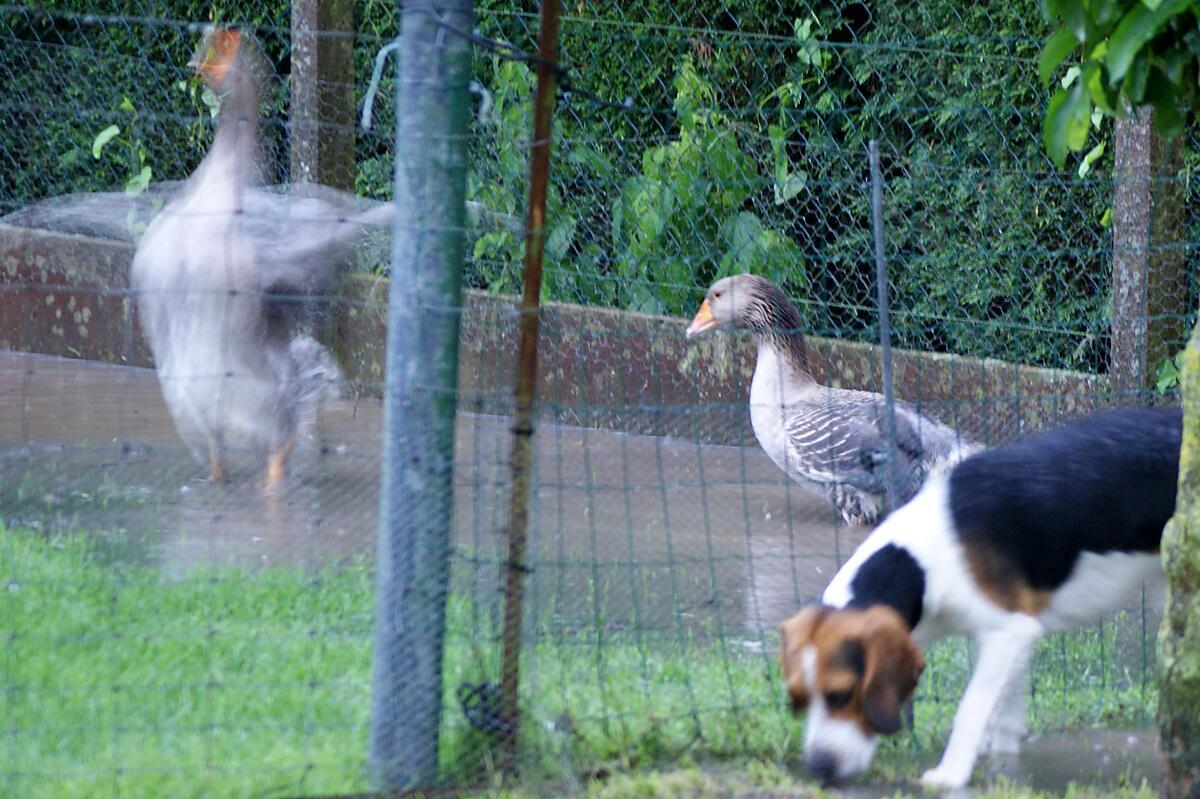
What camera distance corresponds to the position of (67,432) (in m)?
7.83

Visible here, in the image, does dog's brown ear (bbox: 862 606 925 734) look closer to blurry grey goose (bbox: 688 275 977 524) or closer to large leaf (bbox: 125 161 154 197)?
blurry grey goose (bbox: 688 275 977 524)

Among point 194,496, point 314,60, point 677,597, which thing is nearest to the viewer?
point 677,597

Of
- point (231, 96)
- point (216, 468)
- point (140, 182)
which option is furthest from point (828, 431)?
point (140, 182)

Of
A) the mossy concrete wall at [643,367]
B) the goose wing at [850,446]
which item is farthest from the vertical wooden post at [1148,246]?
the goose wing at [850,446]

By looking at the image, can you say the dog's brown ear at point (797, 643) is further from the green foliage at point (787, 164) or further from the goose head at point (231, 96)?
the green foliage at point (787, 164)

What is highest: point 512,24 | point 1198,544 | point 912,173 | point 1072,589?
point 512,24

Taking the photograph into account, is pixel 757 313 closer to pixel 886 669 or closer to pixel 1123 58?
pixel 886 669

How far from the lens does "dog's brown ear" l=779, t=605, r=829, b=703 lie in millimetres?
3576

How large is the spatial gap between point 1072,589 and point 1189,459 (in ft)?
2.26

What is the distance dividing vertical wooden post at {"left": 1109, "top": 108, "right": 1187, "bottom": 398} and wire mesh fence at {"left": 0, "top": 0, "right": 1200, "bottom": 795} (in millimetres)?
32

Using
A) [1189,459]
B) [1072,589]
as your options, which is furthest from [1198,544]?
[1072,589]

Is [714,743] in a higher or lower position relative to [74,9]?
lower

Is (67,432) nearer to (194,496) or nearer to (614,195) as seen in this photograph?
(194,496)

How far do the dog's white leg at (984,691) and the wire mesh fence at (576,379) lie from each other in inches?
12.4
